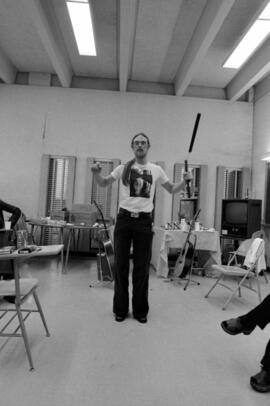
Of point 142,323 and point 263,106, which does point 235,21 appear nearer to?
point 263,106

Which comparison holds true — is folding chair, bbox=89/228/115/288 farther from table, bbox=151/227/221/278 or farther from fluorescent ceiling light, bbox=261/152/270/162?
fluorescent ceiling light, bbox=261/152/270/162

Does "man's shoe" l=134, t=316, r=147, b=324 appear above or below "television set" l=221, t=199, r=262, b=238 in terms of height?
below

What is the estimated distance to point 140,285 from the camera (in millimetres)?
2424

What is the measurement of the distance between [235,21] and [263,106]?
7.28 feet

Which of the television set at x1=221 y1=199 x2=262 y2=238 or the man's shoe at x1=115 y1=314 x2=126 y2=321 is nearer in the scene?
the man's shoe at x1=115 y1=314 x2=126 y2=321

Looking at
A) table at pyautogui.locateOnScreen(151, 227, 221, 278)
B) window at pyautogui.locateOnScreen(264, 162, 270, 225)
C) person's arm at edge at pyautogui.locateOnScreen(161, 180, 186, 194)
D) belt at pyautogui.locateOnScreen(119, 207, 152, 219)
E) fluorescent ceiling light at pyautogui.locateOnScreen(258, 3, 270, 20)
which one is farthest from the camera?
window at pyautogui.locateOnScreen(264, 162, 270, 225)

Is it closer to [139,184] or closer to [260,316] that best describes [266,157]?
[139,184]

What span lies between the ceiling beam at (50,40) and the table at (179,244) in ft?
12.0

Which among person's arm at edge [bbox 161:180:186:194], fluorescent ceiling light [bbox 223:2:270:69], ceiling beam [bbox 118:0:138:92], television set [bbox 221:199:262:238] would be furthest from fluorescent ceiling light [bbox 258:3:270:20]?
person's arm at edge [bbox 161:180:186:194]

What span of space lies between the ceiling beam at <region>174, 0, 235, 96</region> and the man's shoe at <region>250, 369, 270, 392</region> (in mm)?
3924

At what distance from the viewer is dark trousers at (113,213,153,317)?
243 cm

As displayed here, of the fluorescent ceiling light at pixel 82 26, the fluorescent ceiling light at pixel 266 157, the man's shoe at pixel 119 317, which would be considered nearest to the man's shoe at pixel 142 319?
the man's shoe at pixel 119 317

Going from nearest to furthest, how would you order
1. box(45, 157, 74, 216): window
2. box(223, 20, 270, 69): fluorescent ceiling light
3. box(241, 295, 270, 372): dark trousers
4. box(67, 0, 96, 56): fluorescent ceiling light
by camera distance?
box(241, 295, 270, 372): dark trousers → box(67, 0, 96, 56): fluorescent ceiling light → box(223, 20, 270, 69): fluorescent ceiling light → box(45, 157, 74, 216): window

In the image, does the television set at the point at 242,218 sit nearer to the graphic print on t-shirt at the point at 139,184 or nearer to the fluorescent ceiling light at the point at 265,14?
the fluorescent ceiling light at the point at 265,14
